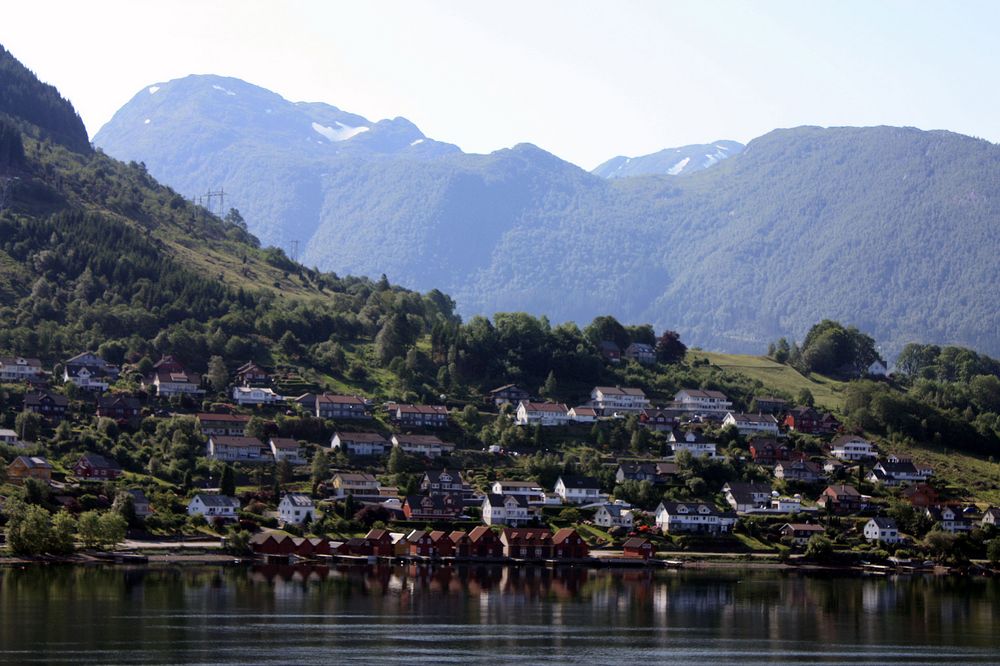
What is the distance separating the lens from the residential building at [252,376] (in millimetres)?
142625

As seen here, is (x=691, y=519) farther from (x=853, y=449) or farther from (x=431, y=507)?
(x=853, y=449)

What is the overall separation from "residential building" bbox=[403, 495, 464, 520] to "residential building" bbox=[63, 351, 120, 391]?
37572 mm

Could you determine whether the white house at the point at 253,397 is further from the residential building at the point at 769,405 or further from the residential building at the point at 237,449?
the residential building at the point at 769,405

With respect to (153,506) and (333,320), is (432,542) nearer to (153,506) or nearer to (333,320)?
(153,506)

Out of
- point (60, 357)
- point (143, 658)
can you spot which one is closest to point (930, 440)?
point (60, 357)

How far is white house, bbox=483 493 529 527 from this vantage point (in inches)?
4503

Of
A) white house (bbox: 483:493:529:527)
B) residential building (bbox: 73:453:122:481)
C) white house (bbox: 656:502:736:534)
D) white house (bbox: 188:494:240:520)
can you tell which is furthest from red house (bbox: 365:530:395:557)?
white house (bbox: 656:502:736:534)

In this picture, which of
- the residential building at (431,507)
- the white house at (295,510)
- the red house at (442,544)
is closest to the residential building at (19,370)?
the white house at (295,510)

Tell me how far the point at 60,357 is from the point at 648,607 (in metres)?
79.2

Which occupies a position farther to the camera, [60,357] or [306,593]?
[60,357]

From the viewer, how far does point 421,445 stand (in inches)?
5153

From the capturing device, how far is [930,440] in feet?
488

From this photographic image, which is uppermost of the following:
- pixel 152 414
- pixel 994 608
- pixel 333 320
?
pixel 333 320

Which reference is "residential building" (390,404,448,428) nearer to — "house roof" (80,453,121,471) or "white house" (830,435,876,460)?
"house roof" (80,453,121,471)
